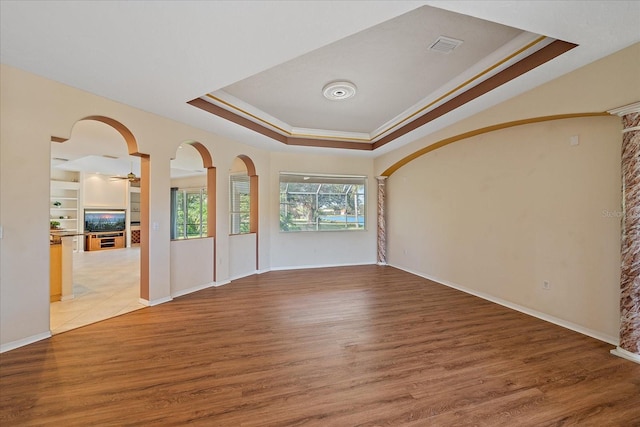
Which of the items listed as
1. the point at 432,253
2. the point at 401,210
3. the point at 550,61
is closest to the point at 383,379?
the point at 550,61

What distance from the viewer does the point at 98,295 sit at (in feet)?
14.4

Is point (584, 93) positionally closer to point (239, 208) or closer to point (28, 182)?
point (28, 182)

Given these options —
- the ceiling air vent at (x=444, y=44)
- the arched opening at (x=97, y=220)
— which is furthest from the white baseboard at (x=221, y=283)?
the ceiling air vent at (x=444, y=44)

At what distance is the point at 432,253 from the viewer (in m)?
5.52

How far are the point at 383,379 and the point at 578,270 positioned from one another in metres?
2.68

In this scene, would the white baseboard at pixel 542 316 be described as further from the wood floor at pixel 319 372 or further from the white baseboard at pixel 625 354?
the white baseboard at pixel 625 354

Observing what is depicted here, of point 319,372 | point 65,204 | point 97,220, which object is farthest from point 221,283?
point 65,204

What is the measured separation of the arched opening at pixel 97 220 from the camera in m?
3.85

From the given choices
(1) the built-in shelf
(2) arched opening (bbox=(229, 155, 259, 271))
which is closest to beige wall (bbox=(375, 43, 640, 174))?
(2) arched opening (bbox=(229, 155, 259, 271))

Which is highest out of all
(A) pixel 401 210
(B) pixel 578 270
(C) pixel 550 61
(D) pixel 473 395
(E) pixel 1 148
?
(C) pixel 550 61

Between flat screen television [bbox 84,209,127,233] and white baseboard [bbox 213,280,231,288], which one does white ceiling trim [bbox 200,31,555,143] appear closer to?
white baseboard [bbox 213,280,231,288]

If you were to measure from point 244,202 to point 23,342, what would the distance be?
4.29 metres

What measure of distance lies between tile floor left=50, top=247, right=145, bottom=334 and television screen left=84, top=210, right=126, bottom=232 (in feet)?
10.4

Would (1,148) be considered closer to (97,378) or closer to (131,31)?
(131,31)
